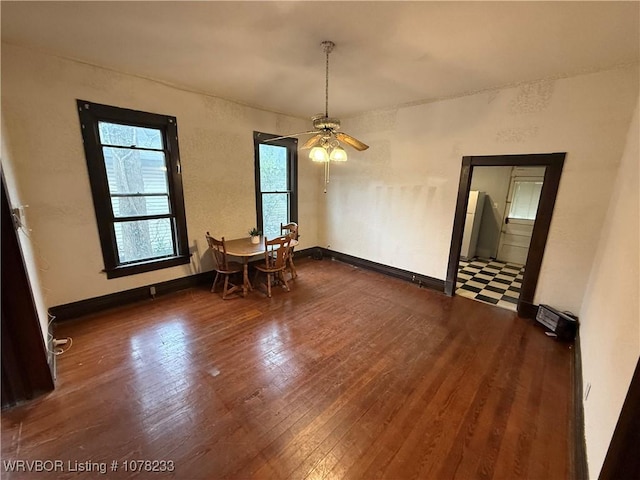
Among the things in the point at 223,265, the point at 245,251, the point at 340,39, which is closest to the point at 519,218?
the point at 340,39

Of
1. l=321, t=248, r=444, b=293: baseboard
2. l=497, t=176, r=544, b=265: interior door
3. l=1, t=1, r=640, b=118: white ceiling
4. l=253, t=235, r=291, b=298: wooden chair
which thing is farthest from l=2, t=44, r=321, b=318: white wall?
l=497, t=176, r=544, b=265: interior door

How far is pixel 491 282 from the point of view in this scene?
4344 mm

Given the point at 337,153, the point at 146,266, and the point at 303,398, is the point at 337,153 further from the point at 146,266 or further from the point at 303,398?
the point at 146,266

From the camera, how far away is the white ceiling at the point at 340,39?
1.74m

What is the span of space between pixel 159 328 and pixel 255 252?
1363 mm

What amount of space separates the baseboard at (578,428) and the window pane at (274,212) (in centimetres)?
401

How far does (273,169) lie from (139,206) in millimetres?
2128

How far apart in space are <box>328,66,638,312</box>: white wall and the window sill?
2847 mm

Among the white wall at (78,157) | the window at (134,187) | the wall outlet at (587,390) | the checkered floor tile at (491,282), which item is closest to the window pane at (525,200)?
the checkered floor tile at (491,282)

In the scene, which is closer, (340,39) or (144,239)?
(340,39)

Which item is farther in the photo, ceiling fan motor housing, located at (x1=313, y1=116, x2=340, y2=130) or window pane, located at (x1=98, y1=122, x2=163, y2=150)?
window pane, located at (x1=98, y1=122, x2=163, y2=150)

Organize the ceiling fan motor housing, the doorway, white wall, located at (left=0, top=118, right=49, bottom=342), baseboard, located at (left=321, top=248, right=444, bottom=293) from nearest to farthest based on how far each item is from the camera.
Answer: white wall, located at (left=0, top=118, right=49, bottom=342), the ceiling fan motor housing, baseboard, located at (left=321, top=248, right=444, bottom=293), the doorway

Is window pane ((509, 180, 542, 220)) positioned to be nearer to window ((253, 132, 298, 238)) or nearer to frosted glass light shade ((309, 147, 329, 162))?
window ((253, 132, 298, 238))

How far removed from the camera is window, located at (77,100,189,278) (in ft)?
9.43
